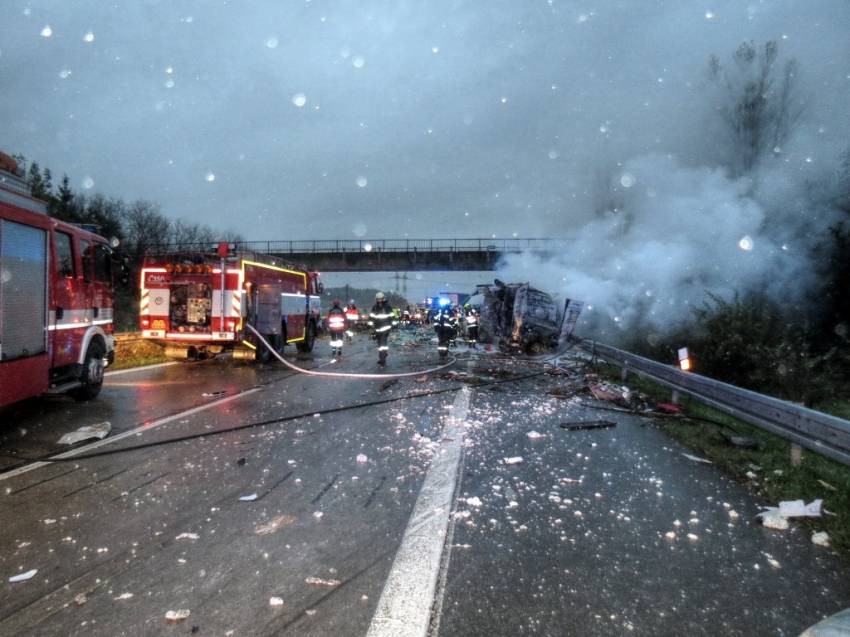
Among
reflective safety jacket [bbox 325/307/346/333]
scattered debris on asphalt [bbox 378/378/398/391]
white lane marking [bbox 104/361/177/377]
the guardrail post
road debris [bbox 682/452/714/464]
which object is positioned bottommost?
white lane marking [bbox 104/361/177/377]

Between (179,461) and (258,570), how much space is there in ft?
8.25

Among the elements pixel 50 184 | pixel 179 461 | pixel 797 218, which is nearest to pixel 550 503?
pixel 179 461

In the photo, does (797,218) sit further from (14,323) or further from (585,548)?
(14,323)

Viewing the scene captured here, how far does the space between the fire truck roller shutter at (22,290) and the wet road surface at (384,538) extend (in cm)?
106

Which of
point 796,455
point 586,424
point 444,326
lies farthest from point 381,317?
point 796,455

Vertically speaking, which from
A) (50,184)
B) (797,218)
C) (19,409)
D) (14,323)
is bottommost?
(19,409)

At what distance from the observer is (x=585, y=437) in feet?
20.8

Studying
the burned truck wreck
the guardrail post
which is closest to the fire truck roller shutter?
the guardrail post

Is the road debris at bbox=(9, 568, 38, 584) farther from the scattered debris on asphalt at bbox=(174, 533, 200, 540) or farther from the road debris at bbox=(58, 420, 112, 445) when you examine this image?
the road debris at bbox=(58, 420, 112, 445)

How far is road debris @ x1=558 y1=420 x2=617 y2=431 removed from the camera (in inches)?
268

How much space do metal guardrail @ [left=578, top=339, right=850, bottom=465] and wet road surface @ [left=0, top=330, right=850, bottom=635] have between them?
740 mm

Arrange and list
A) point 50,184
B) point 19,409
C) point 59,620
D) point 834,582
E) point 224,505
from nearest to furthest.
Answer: point 59,620
point 834,582
point 224,505
point 19,409
point 50,184

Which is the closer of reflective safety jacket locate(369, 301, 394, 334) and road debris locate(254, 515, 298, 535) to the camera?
road debris locate(254, 515, 298, 535)

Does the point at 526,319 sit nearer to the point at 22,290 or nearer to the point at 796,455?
the point at 796,455
